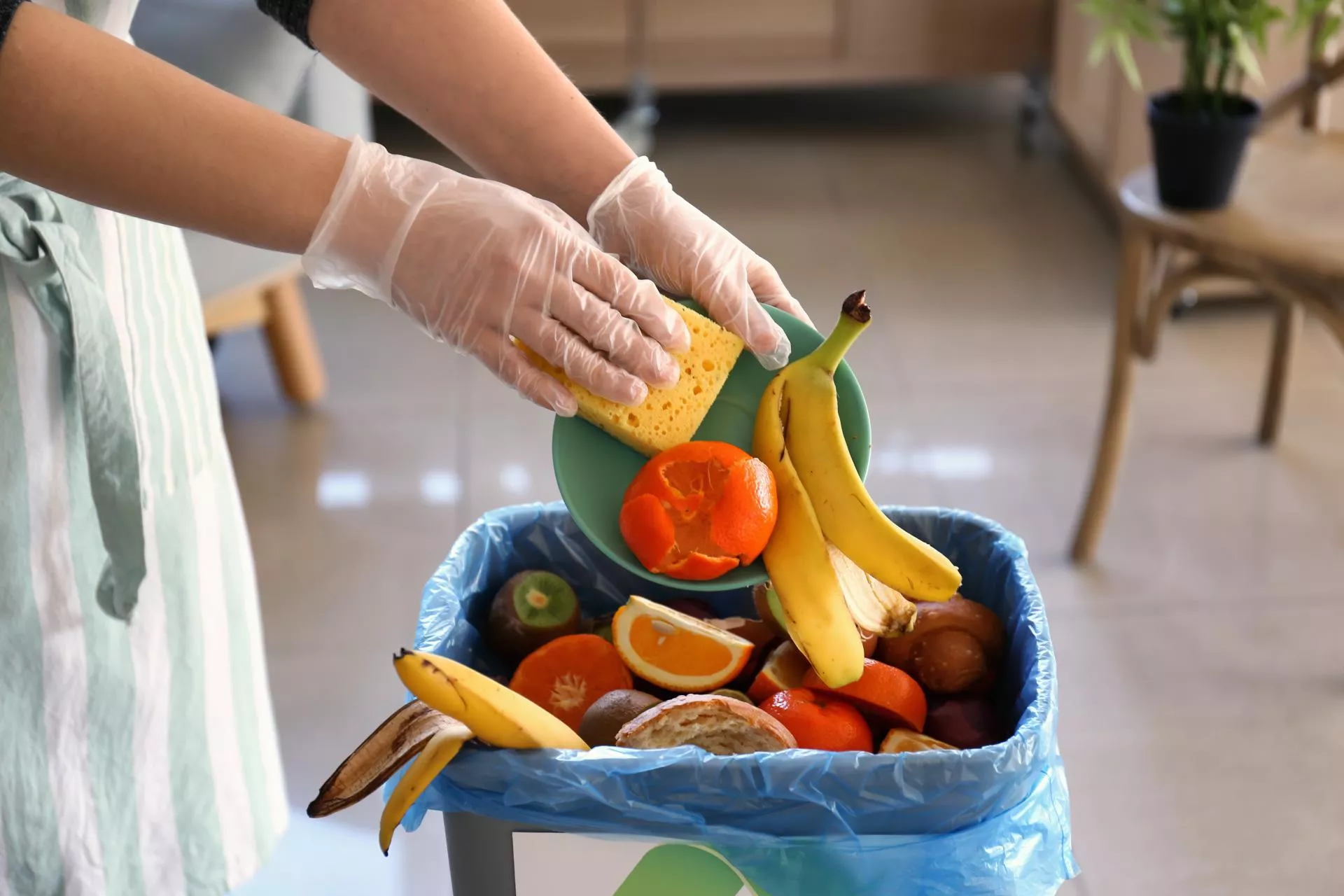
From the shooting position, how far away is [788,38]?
3.30m

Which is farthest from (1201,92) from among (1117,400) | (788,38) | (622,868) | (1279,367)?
(788,38)

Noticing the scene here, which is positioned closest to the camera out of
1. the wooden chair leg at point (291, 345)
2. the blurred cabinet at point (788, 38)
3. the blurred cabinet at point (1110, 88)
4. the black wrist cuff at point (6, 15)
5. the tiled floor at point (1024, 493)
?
the black wrist cuff at point (6, 15)

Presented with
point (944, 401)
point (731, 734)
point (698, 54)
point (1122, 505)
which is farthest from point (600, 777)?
point (698, 54)

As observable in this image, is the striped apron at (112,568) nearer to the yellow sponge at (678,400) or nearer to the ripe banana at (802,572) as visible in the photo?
the yellow sponge at (678,400)

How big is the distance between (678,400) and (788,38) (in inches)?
104

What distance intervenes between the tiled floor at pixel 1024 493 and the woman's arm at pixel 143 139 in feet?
3.02

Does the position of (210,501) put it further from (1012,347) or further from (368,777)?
(1012,347)

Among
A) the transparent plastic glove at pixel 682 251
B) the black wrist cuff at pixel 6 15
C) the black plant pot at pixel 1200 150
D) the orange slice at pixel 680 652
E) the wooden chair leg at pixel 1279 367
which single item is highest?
the black wrist cuff at pixel 6 15

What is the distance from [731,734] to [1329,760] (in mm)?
1096

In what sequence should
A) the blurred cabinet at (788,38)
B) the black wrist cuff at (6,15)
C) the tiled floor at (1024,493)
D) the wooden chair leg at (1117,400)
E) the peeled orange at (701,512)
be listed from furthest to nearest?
1. the blurred cabinet at (788,38)
2. the wooden chair leg at (1117,400)
3. the tiled floor at (1024,493)
4. the peeled orange at (701,512)
5. the black wrist cuff at (6,15)

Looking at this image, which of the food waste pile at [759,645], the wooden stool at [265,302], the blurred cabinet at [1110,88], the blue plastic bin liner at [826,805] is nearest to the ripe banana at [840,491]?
the food waste pile at [759,645]

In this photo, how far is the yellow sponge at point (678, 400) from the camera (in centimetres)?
86

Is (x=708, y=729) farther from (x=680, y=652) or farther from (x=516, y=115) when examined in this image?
(x=516, y=115)

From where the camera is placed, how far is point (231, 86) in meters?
1.71
